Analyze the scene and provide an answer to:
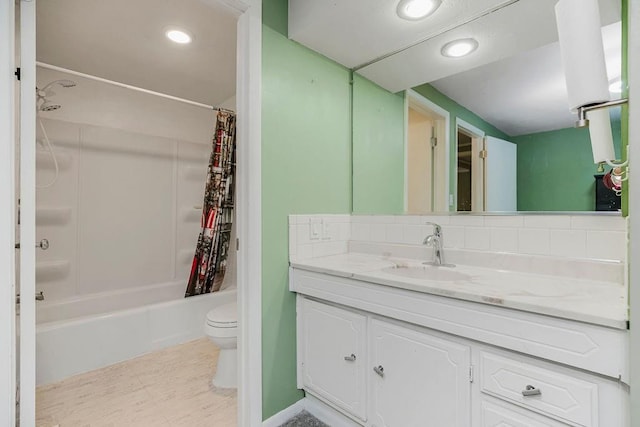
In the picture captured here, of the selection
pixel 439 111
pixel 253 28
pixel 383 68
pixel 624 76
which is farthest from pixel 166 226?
pixel 624 76

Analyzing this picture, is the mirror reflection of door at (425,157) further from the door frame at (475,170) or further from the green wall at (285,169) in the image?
the green wall at (285,169)

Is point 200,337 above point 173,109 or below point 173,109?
below

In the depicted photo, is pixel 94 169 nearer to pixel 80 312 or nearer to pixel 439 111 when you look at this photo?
pixel 80 312

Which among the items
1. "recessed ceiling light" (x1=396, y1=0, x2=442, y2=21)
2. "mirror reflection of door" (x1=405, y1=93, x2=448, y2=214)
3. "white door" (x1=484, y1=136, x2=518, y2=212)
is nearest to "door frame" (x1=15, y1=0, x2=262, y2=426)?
"recessed ceiling light" (x1=396, y1=0, x2=442, y2=21)

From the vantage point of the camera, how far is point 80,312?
2.52 m

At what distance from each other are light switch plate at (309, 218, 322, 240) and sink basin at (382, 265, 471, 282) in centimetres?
46

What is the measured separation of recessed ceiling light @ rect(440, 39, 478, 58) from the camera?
1.50 m

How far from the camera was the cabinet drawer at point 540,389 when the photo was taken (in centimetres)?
80

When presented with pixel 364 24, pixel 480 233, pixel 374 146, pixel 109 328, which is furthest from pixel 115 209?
pixel 480 233

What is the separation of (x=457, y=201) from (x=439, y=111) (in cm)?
52
